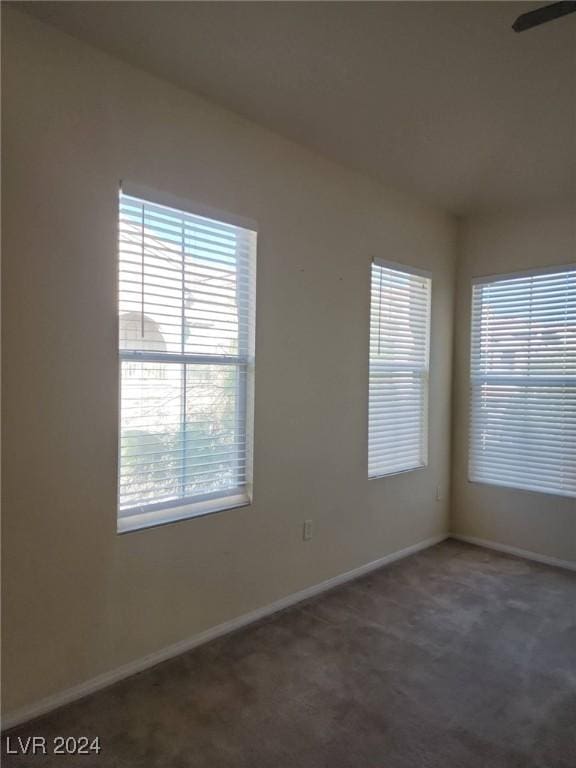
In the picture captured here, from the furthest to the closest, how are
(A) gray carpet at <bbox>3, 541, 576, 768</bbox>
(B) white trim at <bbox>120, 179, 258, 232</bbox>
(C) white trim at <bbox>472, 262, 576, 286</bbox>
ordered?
(C) white trim at <bbox>472, 262, 576, 286</bbox>
(B) white trim at <bbox>120, 179, 258, 232</bbox>
(A) gray carpet at <bbox>3, 541, 576, 768</bbox>

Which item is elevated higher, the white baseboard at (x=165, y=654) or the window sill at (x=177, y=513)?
the window sill at (x=177, y=513)

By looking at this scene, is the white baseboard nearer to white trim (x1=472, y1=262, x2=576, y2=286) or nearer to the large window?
the large window

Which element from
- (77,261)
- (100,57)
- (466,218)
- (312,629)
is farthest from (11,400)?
(466,218)

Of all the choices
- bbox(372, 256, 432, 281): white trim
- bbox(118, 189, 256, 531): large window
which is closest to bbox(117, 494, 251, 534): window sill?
bbox(118, 189, 256, 531): large window

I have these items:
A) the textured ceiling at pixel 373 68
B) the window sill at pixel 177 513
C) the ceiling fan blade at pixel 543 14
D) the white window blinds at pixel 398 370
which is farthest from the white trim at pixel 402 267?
the window sill at pixel 177 513

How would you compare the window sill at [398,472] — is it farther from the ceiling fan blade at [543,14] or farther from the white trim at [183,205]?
the ceiling fan blade at [543,14]

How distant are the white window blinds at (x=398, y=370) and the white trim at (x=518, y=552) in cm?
80

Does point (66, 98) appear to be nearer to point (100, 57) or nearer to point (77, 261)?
point (100, 57)

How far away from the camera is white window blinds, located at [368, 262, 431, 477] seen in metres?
3.50

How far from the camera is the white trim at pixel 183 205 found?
219 centimetres

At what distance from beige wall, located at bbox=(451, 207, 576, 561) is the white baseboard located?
109cm

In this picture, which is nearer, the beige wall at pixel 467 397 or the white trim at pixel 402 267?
the white trim at pixel 402 267

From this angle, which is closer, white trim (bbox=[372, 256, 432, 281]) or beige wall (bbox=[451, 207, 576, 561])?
white trim (bbox=[372, 256, 432, 281])

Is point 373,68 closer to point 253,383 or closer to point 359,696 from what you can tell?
point 253,383
